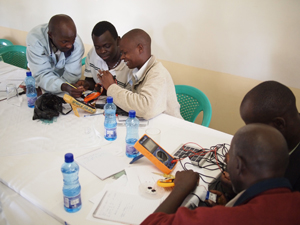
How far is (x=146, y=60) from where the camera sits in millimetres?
1866

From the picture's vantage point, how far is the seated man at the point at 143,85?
1698 mm

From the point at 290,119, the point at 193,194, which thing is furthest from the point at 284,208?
the point at 290,119

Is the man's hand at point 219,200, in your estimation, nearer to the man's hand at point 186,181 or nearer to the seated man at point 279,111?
the man's hand at point 186,181

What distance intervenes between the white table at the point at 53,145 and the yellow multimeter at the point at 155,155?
103mm

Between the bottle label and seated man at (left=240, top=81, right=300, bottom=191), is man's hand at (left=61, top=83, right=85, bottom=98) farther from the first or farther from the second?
seated man at (left=240, top=81, right=300, bottom=191)

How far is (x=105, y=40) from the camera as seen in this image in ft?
6.71

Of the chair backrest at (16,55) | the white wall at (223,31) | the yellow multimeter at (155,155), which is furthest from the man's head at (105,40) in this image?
Answer: the chair backrest at (16,55)

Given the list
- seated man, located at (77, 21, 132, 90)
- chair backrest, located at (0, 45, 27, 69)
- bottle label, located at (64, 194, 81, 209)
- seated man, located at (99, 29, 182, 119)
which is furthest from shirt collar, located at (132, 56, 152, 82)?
chair backrest, located at (0, 45, 27, 69)

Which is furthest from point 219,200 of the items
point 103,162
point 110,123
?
point 110,123

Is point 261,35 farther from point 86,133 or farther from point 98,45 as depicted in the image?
point 86,133

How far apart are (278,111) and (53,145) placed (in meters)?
1.26

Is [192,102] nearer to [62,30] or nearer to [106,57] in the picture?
[106,57]

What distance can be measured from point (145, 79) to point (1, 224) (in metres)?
1.25

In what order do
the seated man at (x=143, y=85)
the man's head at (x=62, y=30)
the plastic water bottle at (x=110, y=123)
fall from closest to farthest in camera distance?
1. the plastic water bottle at (x=110, y=123)
2. the seated man at (x=143, y=85)
3. the man's head at (x=62, y=30)
